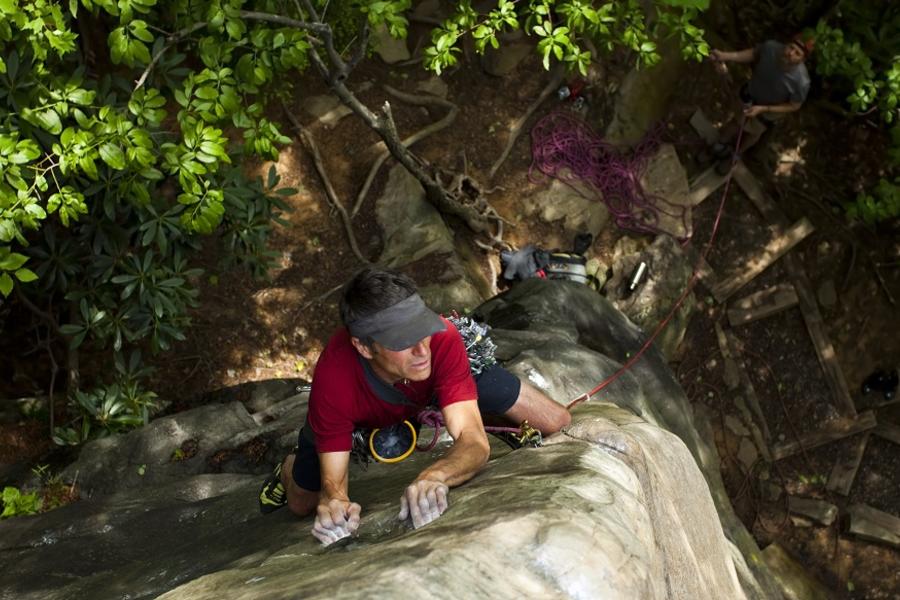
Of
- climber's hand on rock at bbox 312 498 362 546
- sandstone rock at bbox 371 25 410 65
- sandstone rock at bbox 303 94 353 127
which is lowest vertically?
sandstone rock at bbox 303 94 353 127

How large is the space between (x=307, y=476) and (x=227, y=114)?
6.40 feet

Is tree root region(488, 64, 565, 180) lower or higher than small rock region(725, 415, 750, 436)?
higher

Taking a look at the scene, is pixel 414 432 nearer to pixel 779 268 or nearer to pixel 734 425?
pixel 734 425

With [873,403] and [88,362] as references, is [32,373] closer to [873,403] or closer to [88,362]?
[88,362]

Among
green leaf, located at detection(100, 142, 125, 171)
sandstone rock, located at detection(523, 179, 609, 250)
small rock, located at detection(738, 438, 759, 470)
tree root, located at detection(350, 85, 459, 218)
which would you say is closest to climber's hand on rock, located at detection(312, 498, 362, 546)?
green leaf, located at detection(100, 142, 125, 171)

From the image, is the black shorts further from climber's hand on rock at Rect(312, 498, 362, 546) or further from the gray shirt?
the gray shirt

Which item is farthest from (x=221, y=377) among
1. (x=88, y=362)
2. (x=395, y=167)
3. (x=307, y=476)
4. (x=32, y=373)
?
(x=307, y=476)

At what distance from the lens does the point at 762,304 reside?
7.93 meters

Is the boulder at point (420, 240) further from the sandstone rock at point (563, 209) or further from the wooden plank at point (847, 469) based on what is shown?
the wooden plank at point (847, 469)

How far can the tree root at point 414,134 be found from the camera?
6.68 meters

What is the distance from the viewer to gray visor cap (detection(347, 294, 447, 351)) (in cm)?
230

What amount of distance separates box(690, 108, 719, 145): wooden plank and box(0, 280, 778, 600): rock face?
10.2 ft

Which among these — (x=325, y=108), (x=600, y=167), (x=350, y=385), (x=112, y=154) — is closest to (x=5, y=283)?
(x=112, y=154)

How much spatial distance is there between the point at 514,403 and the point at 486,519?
99cm
